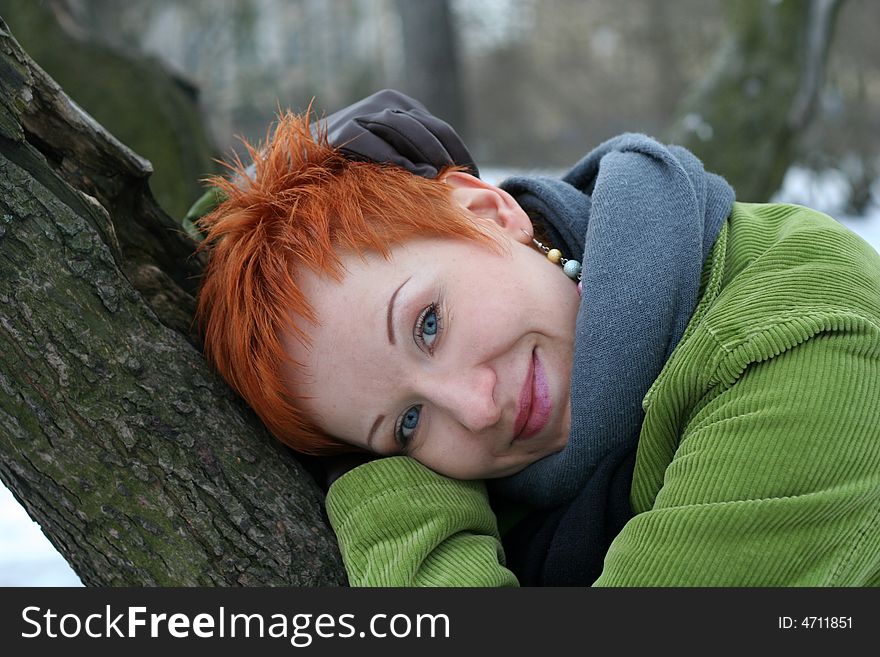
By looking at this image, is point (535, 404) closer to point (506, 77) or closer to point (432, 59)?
point (432, 59)

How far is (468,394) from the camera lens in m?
1.63

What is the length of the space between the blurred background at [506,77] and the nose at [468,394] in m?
0.71

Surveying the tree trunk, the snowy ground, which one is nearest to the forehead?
the snowy ground

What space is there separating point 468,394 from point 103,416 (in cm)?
59

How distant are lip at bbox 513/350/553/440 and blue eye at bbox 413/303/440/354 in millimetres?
183

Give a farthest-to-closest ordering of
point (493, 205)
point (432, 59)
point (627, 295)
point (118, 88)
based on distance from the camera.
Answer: point (432, 59), point (118, 88), point (493, 205), point (627, 295)

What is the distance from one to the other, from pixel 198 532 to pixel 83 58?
2.52m

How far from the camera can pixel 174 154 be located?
134 inches

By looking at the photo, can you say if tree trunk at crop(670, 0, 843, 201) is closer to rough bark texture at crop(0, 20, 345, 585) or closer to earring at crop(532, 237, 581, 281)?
earring at crop(532, 237, 581, 281)

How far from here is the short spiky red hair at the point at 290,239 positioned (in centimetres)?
168

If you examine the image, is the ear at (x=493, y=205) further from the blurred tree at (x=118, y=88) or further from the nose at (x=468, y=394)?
the blurred tree at (x=118, y=88)

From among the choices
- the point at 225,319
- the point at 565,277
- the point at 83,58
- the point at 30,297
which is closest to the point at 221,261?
the point at 225,319

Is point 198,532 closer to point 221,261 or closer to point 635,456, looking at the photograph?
point 221,261

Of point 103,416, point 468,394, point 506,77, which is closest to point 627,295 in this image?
point 468,394
